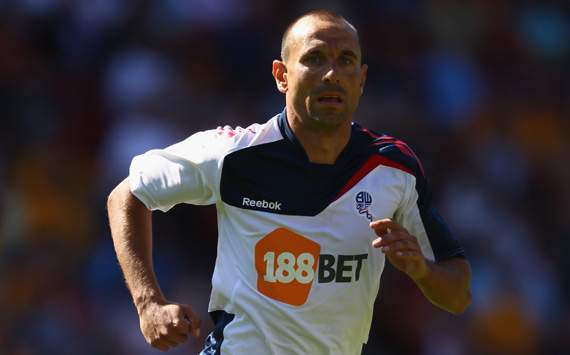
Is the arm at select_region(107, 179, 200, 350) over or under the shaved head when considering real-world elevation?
under

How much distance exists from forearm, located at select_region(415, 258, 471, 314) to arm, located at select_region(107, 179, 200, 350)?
1107 millimetres

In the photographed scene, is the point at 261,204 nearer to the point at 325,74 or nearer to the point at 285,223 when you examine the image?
the point at 285,223

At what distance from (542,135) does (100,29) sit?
16.4 feet

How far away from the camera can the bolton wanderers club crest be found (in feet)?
18.0

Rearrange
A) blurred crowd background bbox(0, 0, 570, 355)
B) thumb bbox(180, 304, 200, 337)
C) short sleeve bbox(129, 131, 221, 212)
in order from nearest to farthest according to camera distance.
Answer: thumb bbox(180, 304, 200, 337) → short sleeve bbox(129, 131, 221, 212) → blurred crowd background bbox(0, 0, 570, 355)

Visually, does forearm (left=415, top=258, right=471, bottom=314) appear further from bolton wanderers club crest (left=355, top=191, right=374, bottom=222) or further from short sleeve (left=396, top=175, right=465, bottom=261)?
bolton wanderers club crest (left=355, top=191, right=374, bottom=222)

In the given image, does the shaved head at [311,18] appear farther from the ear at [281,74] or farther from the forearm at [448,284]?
the forearm at [448,284]

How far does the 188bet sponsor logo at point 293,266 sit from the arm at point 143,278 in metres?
0.49

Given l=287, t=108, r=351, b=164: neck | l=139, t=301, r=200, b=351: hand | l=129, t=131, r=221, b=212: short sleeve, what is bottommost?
l=139, t=301, r=200, b=351: hand

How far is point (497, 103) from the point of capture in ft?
43.3

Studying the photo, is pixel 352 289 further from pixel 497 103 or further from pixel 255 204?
pixel 497 103

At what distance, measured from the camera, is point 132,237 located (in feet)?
17.7

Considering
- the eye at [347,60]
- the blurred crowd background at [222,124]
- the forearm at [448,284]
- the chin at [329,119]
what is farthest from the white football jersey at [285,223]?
the blurred crowd background at [222,124]

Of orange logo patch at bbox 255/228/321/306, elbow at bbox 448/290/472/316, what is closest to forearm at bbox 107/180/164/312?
orange logo patch at bbox 255/228/321/306
